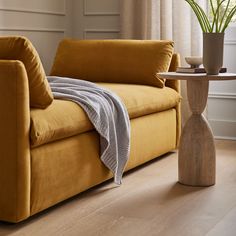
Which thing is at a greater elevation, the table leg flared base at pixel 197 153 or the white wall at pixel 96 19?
the white wall at pixel 96 19

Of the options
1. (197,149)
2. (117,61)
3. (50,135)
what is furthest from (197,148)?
(117,61)

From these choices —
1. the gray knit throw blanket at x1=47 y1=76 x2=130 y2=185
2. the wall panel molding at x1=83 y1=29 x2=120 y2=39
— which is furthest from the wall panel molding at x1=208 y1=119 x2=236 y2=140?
the gray knit throw blanket at x1=47 y1=76 x2=130 y2=185

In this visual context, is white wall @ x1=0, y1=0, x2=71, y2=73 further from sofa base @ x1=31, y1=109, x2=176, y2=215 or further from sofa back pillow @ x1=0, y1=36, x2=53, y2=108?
sofa back pillow @ x1=0, y1=36, x2=53, y2=108

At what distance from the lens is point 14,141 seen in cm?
258

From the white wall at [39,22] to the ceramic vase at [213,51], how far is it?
5.84 ft

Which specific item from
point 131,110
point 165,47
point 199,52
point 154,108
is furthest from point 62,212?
point 199,52

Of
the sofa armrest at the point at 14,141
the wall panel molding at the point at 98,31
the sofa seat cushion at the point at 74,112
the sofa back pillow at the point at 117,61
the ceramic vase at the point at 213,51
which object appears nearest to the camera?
the sofa armrest at the point at 14,141

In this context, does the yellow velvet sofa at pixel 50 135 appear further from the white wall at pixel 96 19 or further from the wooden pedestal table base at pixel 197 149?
the white wall at pixel 96 19

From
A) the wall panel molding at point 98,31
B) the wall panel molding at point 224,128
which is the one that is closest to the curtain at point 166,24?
the wall panel molding at point 98,31

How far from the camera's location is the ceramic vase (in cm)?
329

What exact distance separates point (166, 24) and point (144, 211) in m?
2.36

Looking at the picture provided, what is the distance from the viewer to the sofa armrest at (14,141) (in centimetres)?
255

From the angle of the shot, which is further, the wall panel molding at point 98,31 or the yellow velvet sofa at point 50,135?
the wall panel molding at point 98,31

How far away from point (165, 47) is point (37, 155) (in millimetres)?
1778
